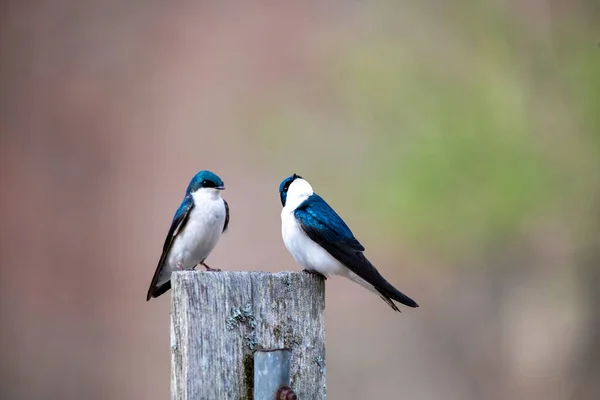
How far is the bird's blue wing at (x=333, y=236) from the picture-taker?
183 centimetres

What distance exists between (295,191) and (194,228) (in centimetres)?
45

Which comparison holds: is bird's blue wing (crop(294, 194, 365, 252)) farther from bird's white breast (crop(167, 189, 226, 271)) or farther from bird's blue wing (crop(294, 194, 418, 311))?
bird's white breast (crop(167, 189, 226, 271))

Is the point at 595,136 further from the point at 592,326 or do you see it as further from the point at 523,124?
Result: the point at 592,326

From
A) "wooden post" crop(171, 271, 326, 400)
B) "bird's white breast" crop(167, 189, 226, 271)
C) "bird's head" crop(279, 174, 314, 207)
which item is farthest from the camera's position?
"bird's white breast" crop(167, 189, 226, 271)

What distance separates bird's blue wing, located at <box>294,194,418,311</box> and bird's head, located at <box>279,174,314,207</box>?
0.05 m

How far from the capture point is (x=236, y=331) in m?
1.19

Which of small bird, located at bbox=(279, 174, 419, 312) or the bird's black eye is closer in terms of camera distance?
small bird, located at bbox=(279, 174, 419, 312)

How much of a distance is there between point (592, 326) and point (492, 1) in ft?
6.86

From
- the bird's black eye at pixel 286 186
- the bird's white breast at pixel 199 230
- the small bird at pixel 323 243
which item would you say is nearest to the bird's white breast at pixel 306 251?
the small bird at pixel 323 243

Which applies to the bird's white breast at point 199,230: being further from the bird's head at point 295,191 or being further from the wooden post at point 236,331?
the wooden post at point 236,331

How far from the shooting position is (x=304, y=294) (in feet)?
4.17

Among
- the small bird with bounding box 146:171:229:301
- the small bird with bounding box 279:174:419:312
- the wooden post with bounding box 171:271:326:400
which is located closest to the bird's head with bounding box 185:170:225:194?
the small bird with bounding box 146:171:229:301

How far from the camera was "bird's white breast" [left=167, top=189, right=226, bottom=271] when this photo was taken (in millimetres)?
2391

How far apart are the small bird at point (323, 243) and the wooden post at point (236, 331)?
0.53 meters
